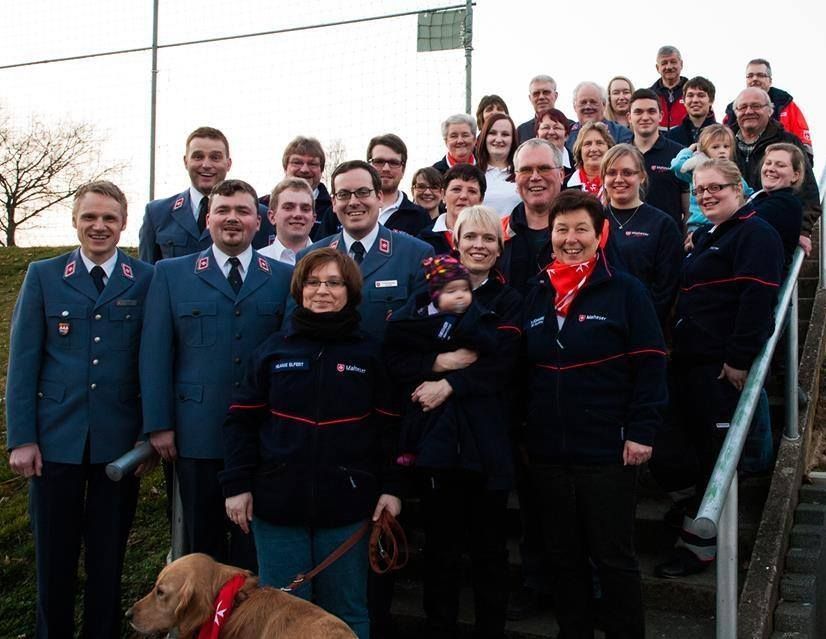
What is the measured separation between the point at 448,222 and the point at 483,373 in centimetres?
136

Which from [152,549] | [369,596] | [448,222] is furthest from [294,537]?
[152,549]

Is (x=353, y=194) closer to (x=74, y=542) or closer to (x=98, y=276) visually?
(x=98, y=276)

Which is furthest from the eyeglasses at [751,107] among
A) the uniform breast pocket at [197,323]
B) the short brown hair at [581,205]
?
the uniform breast pocket at [197,323]

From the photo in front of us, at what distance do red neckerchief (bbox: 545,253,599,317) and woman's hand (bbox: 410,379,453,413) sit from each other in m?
0.52

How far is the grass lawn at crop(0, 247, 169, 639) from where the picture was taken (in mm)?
4699

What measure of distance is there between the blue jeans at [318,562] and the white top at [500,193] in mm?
2372

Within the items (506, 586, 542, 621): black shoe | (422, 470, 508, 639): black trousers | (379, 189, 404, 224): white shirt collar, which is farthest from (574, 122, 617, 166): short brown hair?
(506, 586, 542, 621): black shoe

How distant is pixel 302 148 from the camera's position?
16.8 feet

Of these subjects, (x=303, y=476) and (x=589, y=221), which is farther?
(x=589, y=221)

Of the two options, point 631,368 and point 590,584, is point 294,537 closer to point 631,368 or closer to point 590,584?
point 590,584

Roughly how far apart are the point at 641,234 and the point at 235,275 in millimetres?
1913

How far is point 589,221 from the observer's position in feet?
10.7

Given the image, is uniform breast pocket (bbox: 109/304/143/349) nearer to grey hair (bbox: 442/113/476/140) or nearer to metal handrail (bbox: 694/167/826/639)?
metal handrail (bbox: 694/167/826/639)

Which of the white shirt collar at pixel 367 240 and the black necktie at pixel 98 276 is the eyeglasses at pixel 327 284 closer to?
the white shirt collar at pixel 367 240
